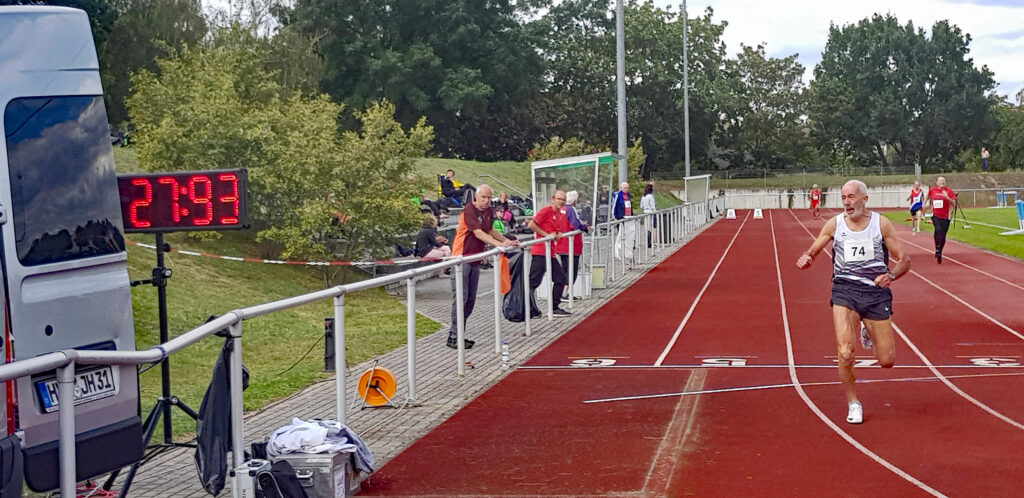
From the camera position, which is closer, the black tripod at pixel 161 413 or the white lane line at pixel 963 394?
the black tripod at pixel 161 413

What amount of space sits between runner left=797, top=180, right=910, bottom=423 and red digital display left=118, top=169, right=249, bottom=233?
4.62 m

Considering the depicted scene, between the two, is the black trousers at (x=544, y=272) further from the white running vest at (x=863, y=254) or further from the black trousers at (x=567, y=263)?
the white running vest at (x=863, y=254)

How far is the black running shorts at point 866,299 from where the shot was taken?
941 centimetres

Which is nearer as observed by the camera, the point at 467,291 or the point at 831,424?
the point at 831,424

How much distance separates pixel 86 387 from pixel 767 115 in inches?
3717

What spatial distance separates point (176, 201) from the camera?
27.6ft

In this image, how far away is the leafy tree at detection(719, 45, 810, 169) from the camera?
96312 millimetres

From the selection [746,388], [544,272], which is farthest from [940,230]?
[746,388]

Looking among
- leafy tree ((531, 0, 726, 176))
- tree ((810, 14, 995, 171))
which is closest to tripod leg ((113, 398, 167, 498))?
leafy tree ((531, 0, 726, 176))

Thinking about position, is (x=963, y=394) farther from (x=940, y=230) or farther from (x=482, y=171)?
(x=482, y=171)

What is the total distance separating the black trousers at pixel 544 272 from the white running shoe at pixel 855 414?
7.42 m

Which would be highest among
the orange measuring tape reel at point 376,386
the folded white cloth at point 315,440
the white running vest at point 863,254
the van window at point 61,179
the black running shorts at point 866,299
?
the van window at point 61,179

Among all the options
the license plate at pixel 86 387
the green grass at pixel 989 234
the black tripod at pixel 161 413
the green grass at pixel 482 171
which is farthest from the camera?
the green grass at pixel 482 171

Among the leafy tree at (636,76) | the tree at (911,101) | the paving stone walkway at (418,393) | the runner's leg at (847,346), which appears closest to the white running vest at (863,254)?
the runner's leg at (847,346)
